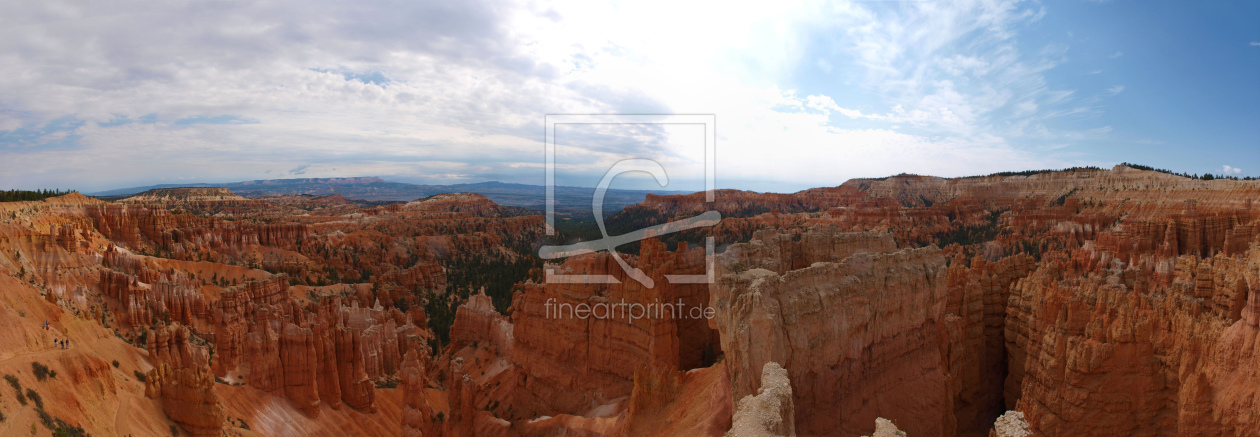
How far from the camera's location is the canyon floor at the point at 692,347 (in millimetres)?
12023

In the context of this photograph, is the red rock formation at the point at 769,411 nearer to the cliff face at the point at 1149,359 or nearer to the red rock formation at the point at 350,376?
the cliff face at the point at 1149,359

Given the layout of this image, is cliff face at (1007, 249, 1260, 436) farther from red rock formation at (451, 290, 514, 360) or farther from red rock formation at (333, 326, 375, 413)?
red rock formation at (333, 326, 375, 413)

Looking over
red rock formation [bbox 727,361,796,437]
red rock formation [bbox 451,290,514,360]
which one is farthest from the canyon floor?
red rock formation [bbox 451,290,514,360]

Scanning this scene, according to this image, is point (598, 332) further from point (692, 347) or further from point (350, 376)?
point (350, 376)

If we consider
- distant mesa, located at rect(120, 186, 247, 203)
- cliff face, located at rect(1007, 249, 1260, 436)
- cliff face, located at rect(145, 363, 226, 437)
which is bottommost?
cliff face, located at rect(145, 363, 226, 437)

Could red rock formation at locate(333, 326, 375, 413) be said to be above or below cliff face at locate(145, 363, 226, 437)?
below

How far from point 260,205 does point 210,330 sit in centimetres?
10982

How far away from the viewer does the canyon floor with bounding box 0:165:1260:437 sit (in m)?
12.0

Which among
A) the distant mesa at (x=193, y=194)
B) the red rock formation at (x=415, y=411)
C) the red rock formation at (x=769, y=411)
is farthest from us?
the distant mesa at (x=193, y=194)

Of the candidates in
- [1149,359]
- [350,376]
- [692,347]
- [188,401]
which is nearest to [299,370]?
[350,376]

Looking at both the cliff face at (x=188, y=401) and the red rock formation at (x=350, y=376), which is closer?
the cliff face at (x=188, y=401)

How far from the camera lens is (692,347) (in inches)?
890

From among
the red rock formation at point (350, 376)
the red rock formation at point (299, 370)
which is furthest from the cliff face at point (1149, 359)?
the red rock formation at point (299, 370)

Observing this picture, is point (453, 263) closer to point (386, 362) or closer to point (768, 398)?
point (386, 362)
